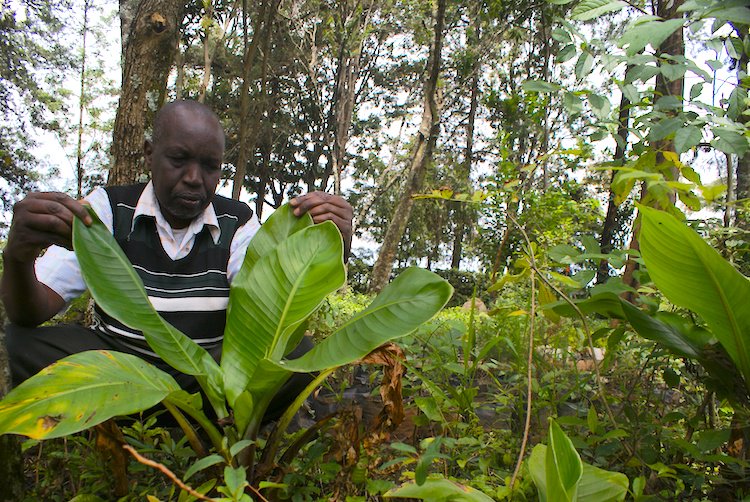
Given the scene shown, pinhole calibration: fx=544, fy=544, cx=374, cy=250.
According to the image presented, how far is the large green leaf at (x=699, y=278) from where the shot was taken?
4.05 feet

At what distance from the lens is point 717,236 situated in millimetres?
1757

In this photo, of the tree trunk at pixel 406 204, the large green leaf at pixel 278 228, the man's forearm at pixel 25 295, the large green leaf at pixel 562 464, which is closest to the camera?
the large green leaf at pixel 562 464

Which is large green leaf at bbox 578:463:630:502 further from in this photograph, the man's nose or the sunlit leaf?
the man's nose

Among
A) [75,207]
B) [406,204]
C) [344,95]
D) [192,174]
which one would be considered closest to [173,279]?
[192,174]

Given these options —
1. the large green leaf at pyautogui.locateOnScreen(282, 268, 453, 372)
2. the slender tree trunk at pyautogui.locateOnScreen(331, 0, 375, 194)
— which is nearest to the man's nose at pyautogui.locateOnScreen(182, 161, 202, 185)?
the large green leaf at pyautogui.locateOnScreen(282, 268, 453, 372)

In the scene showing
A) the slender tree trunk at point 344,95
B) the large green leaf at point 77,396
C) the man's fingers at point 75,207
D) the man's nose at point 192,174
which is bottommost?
the large green leaf at point 77,396

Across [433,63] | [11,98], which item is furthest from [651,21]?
[11,98]

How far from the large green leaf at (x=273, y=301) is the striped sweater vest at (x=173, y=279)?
2.35ft

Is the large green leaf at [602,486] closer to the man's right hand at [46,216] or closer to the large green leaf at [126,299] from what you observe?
the large green leaf at [126,299]

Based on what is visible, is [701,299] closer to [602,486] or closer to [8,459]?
[602,486]

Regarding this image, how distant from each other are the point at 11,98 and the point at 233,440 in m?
14.9

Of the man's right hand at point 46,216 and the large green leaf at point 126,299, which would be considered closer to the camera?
the large green leaf at point 126,299

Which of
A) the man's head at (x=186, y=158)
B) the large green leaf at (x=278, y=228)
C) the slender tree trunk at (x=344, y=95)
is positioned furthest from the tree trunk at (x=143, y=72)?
the slender tree trunk at (x=344, y=95)

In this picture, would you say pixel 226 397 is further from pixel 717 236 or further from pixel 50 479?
pixel 717 236
